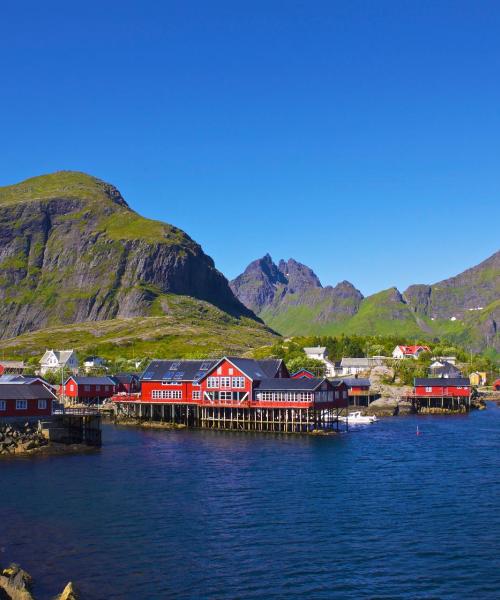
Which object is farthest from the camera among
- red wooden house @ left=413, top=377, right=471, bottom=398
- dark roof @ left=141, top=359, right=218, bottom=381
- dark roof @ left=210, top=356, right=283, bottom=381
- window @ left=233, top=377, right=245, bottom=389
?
red wooden house @ left=413, top=377, right=471, bottom=398

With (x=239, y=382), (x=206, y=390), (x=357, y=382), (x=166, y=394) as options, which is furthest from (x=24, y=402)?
(x=357, y=382)

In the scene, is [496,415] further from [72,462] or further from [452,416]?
[72,462]

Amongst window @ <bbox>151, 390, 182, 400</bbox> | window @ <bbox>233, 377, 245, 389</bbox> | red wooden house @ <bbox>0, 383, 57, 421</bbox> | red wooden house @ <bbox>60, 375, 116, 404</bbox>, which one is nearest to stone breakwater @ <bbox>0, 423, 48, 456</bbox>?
red wooden house @ <bbox>0, 383, 57, 421</bbox>

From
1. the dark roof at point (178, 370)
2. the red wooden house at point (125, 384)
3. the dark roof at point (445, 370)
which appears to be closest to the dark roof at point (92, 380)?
the red wooden house at point (125, 384)

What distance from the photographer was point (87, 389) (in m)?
146

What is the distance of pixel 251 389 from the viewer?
4296 inches

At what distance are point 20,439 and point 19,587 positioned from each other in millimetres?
51459

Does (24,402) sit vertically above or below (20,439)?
above

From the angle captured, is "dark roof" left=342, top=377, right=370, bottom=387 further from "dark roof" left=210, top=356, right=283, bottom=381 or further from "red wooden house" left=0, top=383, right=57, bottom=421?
"red wooden house" left=0, top=383, right=57, bottom=421

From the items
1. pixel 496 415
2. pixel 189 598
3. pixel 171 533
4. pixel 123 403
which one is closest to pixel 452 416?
pixel 496 415

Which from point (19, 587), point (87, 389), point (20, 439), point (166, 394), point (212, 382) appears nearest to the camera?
point (19, 587)

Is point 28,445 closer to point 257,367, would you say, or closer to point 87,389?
point 257,367

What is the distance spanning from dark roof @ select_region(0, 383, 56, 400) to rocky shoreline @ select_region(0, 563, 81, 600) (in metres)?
53.2

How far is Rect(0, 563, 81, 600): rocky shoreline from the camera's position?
1323 inches
